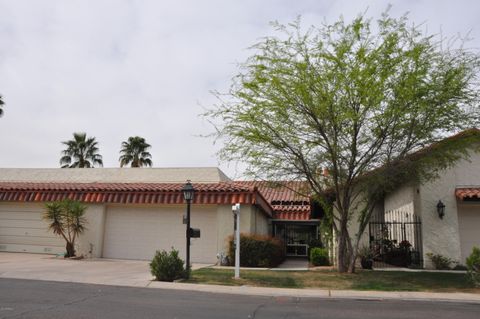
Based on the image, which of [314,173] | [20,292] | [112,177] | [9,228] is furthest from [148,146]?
[20,292]

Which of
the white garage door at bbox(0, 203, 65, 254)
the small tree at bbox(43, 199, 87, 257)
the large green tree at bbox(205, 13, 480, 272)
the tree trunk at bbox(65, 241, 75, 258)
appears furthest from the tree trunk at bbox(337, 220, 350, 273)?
the white garage door at bbox(0, 203, 65, 254)

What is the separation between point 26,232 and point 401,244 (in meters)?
17.5

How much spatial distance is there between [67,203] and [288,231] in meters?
16.2

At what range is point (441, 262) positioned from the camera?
15.3 meters

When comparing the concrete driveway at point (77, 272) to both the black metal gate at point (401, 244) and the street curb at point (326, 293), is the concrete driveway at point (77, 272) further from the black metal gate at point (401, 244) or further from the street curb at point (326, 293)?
the black metal gate at point (401, 244)

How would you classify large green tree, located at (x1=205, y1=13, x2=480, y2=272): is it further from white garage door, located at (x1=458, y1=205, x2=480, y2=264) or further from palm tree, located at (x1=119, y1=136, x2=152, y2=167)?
palm tree, located at (x1=119, y1=136, x2=152, y2=167)

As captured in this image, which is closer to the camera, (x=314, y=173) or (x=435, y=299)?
(x=435, y=299)

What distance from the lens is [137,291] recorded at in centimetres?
1009

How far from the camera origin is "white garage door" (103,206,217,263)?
18.2 m

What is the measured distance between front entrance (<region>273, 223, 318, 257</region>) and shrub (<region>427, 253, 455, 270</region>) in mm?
12978

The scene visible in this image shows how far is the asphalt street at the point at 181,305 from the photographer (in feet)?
24.6

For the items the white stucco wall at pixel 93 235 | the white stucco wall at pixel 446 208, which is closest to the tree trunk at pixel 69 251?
the white stucco wall at pixel 93 235

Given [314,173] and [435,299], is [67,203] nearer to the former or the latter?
[314,173]

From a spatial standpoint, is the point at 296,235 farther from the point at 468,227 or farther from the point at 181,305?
the point at 181,305
